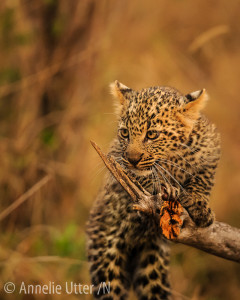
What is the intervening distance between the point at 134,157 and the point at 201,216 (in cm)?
84

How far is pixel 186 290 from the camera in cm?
861

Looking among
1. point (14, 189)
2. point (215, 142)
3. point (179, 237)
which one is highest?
point (14, 189)

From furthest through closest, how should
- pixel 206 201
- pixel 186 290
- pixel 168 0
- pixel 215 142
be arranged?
pixel 168 0, pixel 186 290, pixel 215 142, pixel 206 201

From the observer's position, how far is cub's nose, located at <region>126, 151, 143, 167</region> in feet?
14.8

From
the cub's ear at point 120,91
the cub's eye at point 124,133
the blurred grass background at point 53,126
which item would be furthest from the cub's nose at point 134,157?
the blurred grass background at point 53,126

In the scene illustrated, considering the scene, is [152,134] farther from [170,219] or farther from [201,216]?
[170,219]

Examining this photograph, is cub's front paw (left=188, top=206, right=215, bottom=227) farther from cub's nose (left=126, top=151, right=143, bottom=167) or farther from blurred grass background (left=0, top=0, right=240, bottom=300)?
blurred grass background (left=0, top=0, right=240, bottom=300)

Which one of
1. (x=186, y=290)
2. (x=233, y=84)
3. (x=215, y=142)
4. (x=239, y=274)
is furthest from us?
(x=233, y=84)

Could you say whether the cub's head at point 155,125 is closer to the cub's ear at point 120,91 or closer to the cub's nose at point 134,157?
the cub's nose at point 134,157

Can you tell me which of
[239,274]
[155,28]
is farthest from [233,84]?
[239,274]

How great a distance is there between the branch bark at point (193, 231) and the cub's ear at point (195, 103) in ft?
3.66

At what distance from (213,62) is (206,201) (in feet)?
28.3

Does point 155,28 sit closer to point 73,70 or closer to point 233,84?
point 233,84

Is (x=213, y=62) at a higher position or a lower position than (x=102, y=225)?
higher
